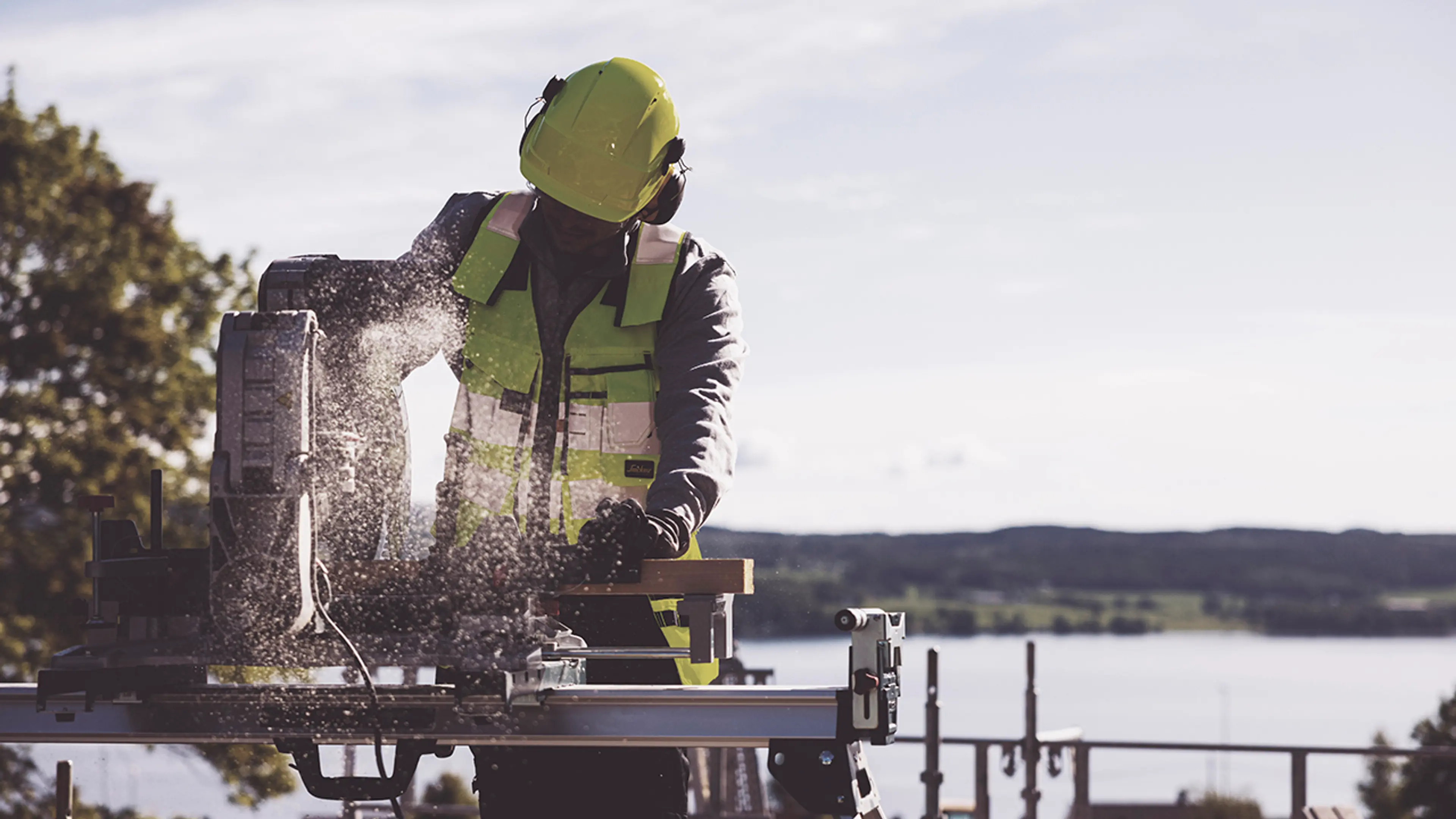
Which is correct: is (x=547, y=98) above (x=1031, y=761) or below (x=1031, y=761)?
above

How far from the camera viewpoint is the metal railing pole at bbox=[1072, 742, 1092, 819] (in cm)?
1154

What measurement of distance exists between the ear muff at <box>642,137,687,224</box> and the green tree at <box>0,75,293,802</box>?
18.8 metres

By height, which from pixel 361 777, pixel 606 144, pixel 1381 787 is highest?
pixel 606 144

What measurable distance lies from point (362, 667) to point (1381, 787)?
88435 millimetres

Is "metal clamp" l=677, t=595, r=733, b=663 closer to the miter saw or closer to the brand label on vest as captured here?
the miter saw

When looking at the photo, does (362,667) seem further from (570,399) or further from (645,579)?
(570,399)

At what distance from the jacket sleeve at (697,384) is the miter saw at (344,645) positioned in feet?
1.32

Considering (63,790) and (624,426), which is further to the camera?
(63,790)

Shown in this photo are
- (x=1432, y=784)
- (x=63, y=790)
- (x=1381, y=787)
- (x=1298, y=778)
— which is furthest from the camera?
(x=1381, y=787)

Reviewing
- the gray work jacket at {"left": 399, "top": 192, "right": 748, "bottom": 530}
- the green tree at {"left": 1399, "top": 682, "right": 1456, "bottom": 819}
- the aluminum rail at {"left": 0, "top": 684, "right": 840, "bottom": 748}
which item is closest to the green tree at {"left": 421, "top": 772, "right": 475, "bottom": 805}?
the green tree at {"left": 1399, "top": 682, "right": 1456, "bottom": 819}

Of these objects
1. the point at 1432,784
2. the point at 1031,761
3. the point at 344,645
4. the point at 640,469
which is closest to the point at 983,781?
the point at 1031,761

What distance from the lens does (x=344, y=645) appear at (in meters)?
3.28

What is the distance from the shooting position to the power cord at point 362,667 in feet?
10.5

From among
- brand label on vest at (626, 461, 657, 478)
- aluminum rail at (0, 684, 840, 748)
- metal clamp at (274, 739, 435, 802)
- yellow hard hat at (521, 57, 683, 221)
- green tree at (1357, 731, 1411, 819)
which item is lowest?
green tree at (1357, 731, 1411, 819)
